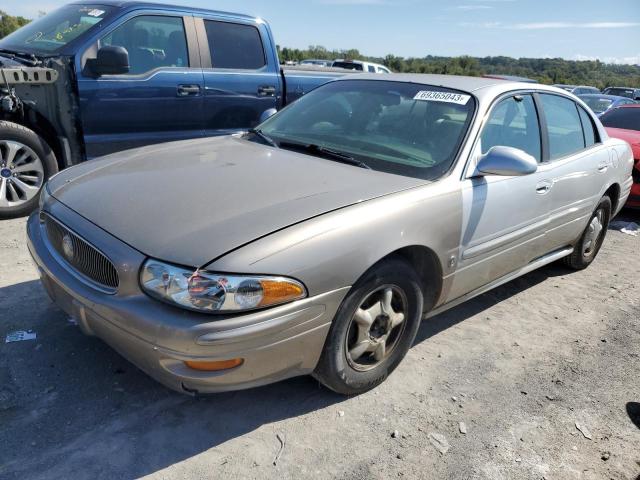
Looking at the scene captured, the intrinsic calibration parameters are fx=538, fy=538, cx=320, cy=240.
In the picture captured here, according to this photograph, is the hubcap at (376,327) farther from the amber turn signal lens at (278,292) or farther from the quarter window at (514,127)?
the quarter window at (514,127)

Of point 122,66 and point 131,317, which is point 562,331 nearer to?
point 131,317

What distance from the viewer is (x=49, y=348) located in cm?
295

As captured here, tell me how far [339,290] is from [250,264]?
0.44 metres

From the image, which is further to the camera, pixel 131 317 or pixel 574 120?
pixel 574 120

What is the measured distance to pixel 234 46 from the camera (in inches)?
229

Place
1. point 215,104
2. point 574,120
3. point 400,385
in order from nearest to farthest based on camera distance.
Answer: point 400,385 < point 574,120 < point 215,104

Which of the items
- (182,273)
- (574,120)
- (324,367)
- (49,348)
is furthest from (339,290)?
(574,120)

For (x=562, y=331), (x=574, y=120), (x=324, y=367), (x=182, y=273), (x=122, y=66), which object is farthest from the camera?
(x=122, y=66)

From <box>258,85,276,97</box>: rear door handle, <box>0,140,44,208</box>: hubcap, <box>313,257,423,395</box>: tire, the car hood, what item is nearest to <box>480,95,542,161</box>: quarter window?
the car hood

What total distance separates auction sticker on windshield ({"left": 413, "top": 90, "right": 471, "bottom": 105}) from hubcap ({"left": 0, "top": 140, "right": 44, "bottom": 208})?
343 centimetres

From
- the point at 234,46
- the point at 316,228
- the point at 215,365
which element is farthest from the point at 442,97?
the point at 234,46

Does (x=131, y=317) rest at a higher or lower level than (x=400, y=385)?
higher

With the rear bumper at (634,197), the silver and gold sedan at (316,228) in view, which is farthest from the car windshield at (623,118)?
the silver and gold sedan at (316,228)

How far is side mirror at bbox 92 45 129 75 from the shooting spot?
4.65m
